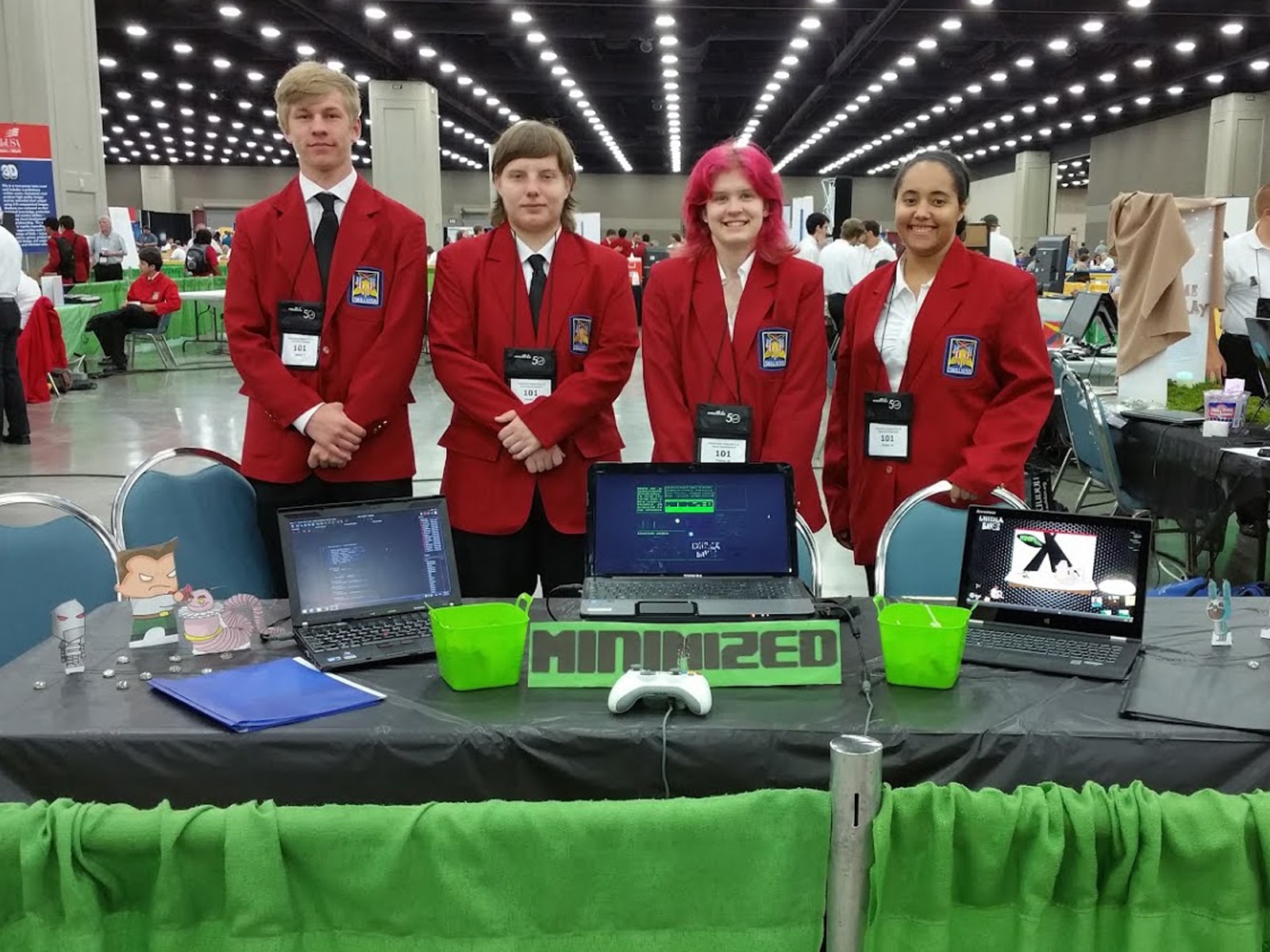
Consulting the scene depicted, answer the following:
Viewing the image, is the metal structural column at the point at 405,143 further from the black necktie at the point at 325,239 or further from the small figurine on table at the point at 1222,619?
the small figurine on table at the point at 1222,619

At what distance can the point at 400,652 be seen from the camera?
70.5 inches

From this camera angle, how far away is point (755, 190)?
8.58 ft

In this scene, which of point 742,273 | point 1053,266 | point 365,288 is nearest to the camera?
point 365,288

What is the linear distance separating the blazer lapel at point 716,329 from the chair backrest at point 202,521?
3.82 ft

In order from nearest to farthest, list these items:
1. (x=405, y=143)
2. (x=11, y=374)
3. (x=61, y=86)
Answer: (x=11, y=374) → (x=61, y=86) → (x=405, y=143)

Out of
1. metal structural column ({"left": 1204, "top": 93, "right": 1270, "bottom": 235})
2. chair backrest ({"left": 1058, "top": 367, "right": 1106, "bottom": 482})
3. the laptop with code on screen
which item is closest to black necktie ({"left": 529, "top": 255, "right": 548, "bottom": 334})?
the laptop with code on screen

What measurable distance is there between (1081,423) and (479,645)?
3728 mm

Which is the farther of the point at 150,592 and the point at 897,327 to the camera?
the point at 897,327

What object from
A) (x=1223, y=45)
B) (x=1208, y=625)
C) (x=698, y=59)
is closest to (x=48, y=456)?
(x=1208, y=625)

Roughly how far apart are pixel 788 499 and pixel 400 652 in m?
0.74

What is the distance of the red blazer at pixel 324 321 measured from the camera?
256 centimetres

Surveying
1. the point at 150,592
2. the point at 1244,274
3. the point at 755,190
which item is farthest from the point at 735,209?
the point at 1244,274

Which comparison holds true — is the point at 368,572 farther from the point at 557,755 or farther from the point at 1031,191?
the point at 1031,191

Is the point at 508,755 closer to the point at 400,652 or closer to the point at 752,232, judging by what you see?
the point at 400,652
